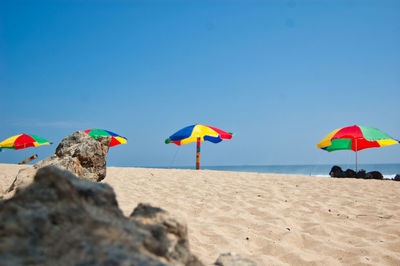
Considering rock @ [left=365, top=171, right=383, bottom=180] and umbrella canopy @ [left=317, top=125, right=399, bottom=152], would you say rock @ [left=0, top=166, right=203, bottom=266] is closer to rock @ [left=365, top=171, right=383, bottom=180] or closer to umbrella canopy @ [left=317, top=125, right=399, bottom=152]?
rock @ [left=365, top=171, right=383, bottom=180]

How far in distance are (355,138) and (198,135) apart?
247 inches

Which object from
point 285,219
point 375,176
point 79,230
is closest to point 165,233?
point 79,230

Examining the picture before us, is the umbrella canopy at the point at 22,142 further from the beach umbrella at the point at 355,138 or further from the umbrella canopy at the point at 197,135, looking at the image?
the beach umbrella at the point at 355,138

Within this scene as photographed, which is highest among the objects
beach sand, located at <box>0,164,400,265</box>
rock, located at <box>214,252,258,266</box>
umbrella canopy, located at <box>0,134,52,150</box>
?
umbrella canopy, located at <box>0,134,52,150</box>

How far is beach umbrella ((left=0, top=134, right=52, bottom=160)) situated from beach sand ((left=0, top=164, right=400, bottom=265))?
9.65 meters

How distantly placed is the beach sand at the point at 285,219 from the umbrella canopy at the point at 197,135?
19.0 feet

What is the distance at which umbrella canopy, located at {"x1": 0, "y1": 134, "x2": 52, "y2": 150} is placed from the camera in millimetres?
14094

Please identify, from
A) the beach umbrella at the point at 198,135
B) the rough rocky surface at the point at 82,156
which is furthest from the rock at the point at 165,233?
the beach umbrella at the point at 198,135

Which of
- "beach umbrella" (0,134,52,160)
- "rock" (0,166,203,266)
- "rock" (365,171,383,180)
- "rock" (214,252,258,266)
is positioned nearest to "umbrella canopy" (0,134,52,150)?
"beach umbrella" (0,134,52,160)

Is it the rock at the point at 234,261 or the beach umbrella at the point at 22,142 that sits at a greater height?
the beach umbrella at the point at 22,142

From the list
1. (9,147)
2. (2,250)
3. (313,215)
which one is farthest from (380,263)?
(9,147)

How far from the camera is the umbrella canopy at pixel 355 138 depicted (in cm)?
1058

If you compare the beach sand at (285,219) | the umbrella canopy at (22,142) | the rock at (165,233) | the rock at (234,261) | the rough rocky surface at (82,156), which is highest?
the umbrella canopy at (22,142)

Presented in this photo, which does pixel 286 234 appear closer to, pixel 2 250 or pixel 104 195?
pixel 104 195
